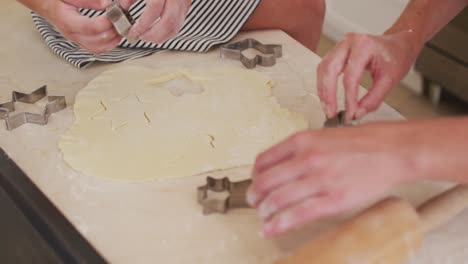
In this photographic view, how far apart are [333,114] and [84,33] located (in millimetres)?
404

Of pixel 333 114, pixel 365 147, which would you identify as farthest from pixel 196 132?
pixel 365 147

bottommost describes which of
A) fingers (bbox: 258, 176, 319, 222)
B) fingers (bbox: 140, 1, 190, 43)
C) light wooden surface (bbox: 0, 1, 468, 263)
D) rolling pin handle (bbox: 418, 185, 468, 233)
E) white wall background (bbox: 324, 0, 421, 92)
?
white wall background (bbox: 324, 0, 421, 92)

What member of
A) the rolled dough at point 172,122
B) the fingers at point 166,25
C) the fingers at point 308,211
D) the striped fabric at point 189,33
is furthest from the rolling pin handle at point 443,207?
the striped fabric at point 189,33

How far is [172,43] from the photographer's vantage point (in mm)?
1260

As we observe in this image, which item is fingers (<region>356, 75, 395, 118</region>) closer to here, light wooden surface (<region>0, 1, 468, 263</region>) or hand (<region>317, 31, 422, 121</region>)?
hand (<region>317, 31, 422, 121</region>)

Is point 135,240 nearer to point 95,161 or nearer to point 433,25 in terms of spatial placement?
point 95,161

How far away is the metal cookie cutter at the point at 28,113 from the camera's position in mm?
1053

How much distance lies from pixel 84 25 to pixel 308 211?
54cm

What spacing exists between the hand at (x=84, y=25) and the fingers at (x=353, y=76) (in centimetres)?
37

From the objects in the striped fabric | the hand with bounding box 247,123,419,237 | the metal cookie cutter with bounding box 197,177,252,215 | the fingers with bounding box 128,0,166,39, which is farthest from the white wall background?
the hand with bounding box 247,123,419,237

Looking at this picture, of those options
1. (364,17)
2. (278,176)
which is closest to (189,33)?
(278,176)

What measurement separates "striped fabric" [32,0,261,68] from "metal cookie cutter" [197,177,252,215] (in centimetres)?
42

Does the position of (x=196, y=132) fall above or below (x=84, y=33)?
below

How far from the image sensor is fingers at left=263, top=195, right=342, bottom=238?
0.67 metres
